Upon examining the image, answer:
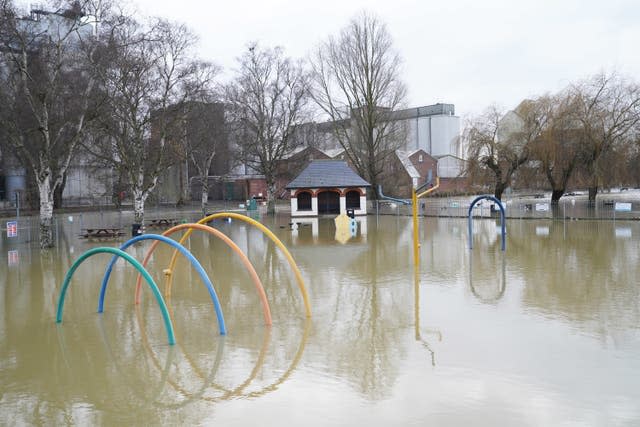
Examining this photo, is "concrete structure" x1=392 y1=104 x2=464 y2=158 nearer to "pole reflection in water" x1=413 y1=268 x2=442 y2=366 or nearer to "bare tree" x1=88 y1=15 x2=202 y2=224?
"bare tree" x1=88 y1=15 x2=202 y2=224

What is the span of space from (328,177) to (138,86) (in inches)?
705

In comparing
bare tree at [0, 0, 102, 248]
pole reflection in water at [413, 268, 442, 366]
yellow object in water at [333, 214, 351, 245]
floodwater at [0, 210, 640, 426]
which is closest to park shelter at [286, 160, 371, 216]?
yellow object in water at [333, 214, 351, 245]

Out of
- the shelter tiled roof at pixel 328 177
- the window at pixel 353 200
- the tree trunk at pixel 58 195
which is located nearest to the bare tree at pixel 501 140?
the shelter tiled roof at pixel 328 177

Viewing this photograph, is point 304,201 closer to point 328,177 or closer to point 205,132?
point 328,177

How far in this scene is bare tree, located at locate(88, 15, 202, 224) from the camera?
24.2 m

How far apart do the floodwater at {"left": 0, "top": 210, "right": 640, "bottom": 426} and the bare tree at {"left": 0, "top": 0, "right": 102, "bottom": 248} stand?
6.42 m

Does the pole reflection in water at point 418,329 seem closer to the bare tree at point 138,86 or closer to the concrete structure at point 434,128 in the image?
the bare tree at point 138,86

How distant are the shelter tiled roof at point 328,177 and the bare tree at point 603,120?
14.5m

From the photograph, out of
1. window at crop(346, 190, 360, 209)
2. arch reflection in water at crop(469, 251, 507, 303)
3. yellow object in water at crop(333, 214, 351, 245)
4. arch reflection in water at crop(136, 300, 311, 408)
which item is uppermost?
window at crop(346, 190, 360, 209)

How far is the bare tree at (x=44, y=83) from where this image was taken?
20.8 meters

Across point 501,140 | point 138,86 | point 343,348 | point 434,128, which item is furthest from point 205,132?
point 434,128

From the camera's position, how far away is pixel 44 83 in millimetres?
21172

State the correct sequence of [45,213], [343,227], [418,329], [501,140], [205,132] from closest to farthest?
1. [418,329]
2. [45,213]
3. [343,227]
4. [501,140]
5. [205,132]

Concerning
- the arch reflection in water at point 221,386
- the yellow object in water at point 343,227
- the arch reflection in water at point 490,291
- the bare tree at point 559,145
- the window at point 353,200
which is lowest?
the arch reflection in water at point 221,386
